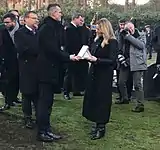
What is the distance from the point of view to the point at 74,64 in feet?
29.7

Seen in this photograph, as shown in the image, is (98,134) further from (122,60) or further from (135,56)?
(122,60)

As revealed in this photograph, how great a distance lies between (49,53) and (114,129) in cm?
186

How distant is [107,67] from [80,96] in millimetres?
3676

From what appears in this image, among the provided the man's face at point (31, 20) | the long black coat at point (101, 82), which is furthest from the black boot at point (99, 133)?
the man's face at point (31, 20)

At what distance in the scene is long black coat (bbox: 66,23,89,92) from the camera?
8875mm

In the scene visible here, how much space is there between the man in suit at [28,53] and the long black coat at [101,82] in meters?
0.90

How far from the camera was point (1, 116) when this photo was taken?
7.39 metres

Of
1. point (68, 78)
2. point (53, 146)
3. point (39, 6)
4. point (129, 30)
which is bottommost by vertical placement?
point (53, 146)

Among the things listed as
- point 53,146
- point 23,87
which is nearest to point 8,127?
point 23,87

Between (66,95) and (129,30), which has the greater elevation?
(129,30)

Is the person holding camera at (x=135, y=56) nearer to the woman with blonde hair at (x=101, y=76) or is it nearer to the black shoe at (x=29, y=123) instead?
the woman with blonde hair at (x=101, y=76)

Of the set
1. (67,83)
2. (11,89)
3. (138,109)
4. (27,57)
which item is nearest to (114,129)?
(138,109)

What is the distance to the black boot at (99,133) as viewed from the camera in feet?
20.0

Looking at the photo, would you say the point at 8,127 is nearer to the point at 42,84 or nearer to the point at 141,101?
the point at 42,84
